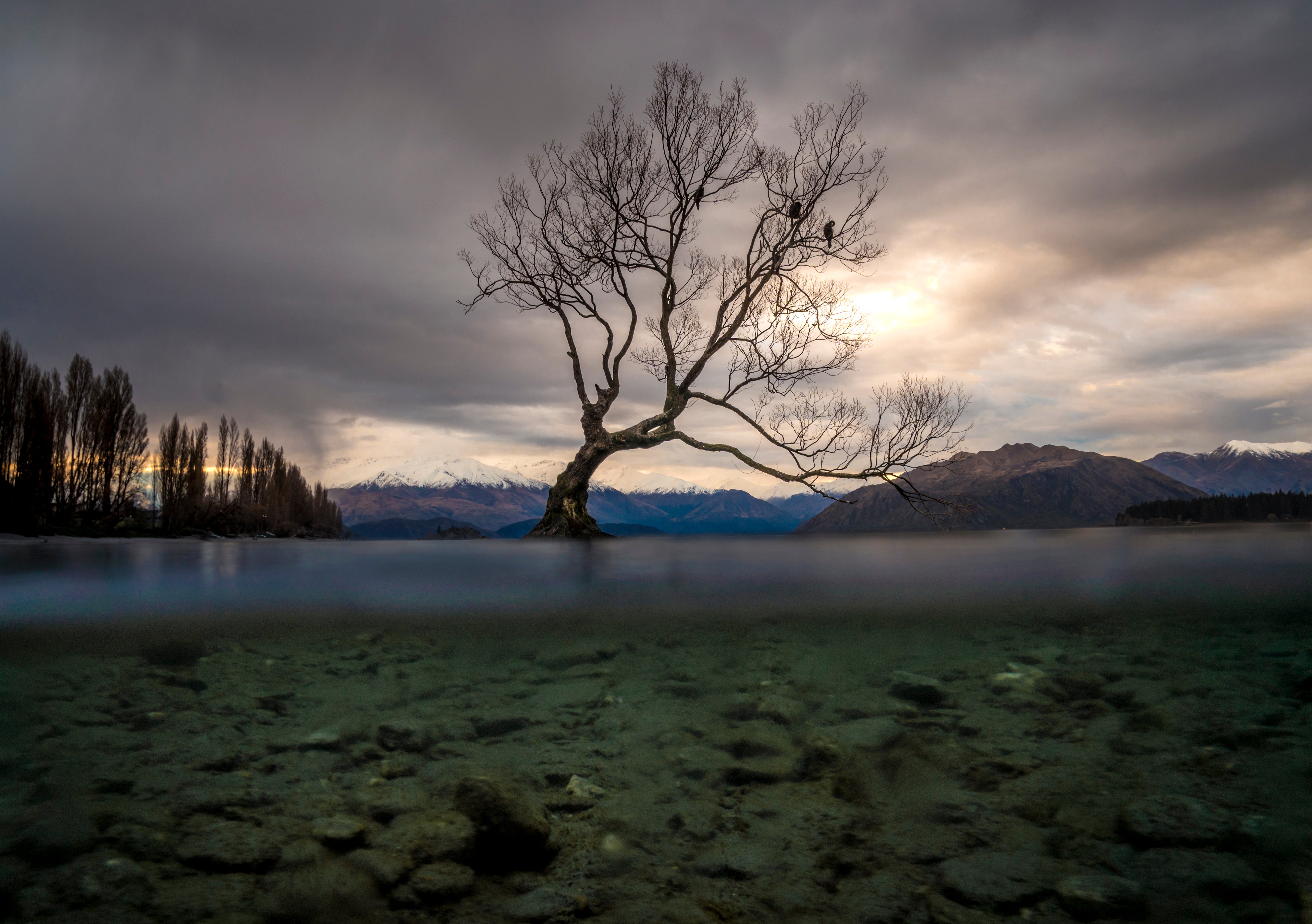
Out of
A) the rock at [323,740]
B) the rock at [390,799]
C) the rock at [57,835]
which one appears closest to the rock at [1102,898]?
the rock at [390,799]

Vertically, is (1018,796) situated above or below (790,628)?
below

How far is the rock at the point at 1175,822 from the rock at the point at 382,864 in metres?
2.71

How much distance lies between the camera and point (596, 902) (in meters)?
1.92

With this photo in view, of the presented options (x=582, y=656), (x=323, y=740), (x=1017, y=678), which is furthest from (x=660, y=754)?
(x=1017, y=678)

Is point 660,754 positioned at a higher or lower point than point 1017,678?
lower

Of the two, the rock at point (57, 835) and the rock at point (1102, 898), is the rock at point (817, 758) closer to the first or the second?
the rock at point (1102, 898)

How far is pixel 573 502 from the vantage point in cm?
1377

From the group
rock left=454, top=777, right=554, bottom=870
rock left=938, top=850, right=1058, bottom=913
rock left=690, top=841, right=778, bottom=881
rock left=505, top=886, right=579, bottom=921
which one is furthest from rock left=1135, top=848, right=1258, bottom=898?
rock left=454, top=777, right=554, bottom=870

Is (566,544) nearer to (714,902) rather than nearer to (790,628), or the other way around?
(790,628)

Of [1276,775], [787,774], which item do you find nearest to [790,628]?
[787,774]

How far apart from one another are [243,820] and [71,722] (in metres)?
1.42

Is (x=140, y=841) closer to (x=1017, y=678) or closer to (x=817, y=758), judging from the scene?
(x=817, y=758)

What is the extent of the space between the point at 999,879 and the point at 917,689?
1312mm

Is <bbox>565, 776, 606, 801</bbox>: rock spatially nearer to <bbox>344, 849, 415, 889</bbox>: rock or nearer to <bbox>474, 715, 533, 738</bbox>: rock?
<bbox>474, 715, 533, 738</bbox>: rock
